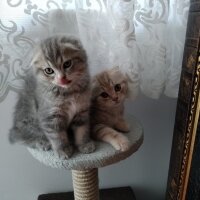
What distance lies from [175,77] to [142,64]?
131 millimetres

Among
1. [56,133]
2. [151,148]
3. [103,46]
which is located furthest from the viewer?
[151,148]

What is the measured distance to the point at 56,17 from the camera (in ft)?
2.80

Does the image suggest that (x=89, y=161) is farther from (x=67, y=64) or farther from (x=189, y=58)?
(x=189, y=58)

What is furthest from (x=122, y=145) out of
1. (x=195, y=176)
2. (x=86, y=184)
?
(x=195, y=176)

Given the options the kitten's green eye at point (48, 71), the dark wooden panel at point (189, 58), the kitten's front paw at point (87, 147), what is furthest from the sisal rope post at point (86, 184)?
the dark wooden panel at point (189, 58)

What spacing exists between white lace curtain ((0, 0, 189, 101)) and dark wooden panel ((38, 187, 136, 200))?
54cm

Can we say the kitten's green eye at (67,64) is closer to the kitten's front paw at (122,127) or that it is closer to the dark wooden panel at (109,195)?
the kitten's front paw at (122,127)

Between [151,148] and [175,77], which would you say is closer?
[175,77]

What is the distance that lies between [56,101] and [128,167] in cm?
69

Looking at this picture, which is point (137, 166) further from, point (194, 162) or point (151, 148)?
point (194, 162)

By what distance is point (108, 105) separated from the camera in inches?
34.3

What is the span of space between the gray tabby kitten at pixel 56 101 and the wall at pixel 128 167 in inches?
12.3

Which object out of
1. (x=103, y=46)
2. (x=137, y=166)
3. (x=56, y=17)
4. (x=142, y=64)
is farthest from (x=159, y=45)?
(x=137, y=166)

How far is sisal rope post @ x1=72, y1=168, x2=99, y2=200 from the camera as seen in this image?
0.89 m
